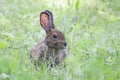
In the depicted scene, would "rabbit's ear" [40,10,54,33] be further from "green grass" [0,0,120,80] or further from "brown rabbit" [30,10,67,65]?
"green grass" [0,0,120,80]

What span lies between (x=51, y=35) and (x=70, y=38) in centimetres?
60

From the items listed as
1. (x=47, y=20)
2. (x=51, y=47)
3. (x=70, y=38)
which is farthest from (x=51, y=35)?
(x=70, y=38)

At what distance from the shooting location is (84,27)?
25.3 feet

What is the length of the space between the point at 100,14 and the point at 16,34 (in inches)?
65.9

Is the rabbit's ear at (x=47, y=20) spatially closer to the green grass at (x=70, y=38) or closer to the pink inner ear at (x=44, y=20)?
the pink inner ear at (x=44, y=20)

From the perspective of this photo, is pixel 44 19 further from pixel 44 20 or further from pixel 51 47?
pixel 51 47

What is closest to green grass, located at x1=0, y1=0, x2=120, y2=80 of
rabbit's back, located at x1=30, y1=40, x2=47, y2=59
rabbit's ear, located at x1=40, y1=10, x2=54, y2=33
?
rabbit's back, located at x1=30, y1=40, x2=47, y2=59

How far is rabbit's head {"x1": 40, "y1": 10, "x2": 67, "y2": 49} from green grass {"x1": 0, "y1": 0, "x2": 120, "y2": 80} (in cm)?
15

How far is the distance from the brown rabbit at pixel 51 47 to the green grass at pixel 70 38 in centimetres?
12

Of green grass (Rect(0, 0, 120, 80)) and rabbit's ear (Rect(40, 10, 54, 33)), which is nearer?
green grass (Rect(0, 0, 120, 80))

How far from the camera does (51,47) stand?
629 cm

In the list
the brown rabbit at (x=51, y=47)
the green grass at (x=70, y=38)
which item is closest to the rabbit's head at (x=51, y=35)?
the brown rabbit at (x=51, y=47)

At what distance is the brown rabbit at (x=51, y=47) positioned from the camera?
20.0 ft

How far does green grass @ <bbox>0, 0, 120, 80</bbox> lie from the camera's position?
4.75 metres
